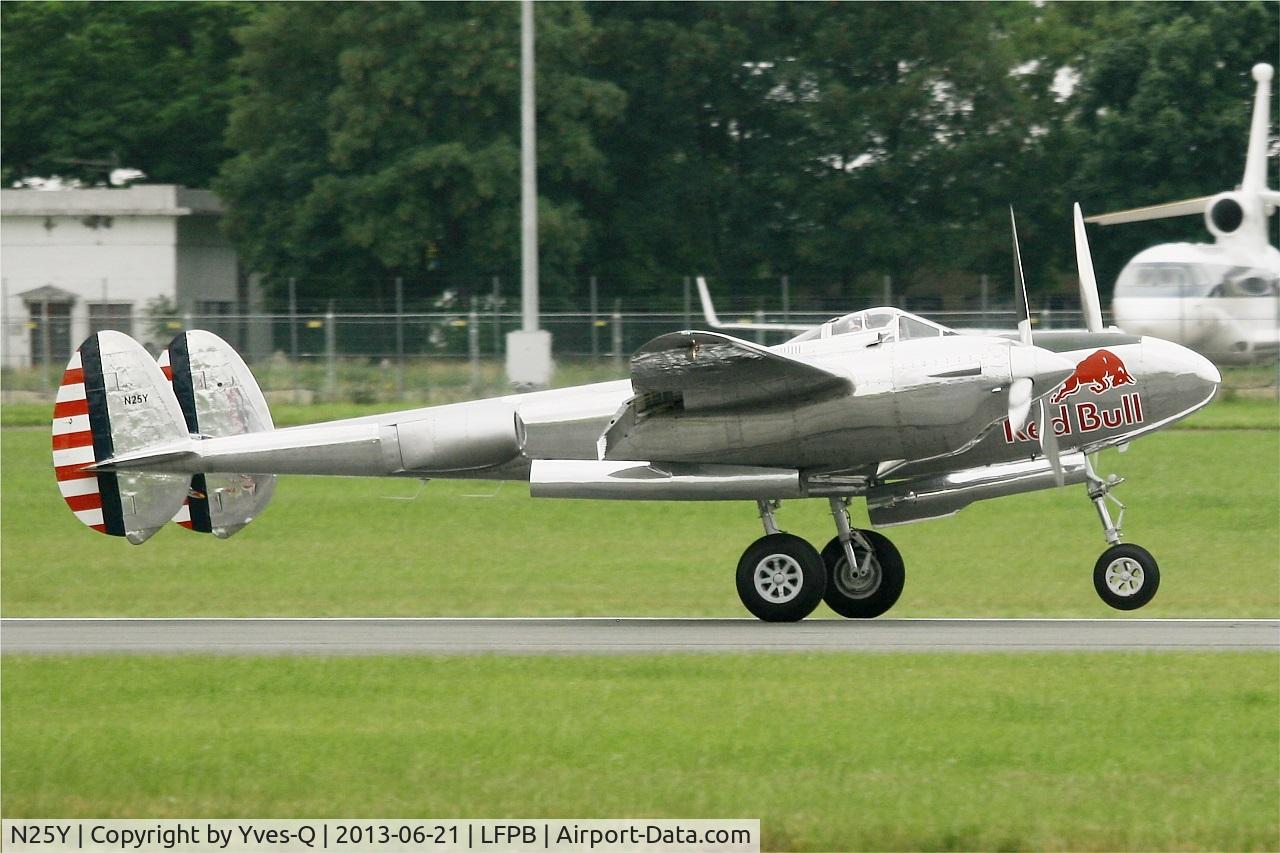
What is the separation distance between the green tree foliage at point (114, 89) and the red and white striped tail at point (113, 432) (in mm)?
41067

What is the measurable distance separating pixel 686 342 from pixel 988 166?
33872 mm

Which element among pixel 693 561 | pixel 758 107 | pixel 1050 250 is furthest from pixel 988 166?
pixel 693 561

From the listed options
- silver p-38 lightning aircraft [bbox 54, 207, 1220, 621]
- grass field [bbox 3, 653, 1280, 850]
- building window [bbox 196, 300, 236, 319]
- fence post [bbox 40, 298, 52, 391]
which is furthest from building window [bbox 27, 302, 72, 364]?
grass field [bbox 3, 653, 1280, 850]

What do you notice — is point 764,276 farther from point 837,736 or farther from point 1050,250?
point 837,736

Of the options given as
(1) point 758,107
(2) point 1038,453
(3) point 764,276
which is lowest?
(2) point 1038,453

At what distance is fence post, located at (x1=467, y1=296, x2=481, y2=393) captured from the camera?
115 ft

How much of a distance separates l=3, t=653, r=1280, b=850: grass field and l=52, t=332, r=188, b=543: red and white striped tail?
3.43 m

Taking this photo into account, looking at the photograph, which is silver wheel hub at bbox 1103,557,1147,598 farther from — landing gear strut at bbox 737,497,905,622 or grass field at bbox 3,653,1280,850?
grass field at bbox 3,653,1280,850

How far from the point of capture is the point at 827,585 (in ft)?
54.3

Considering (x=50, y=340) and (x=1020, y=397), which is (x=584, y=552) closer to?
(x=1020, y=397)

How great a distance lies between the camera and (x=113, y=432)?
55.4 feet

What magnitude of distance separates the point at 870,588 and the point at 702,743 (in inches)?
243

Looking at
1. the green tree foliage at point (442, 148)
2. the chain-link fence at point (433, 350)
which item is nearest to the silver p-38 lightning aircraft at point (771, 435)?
the chain-link fence at point (433, 350)
